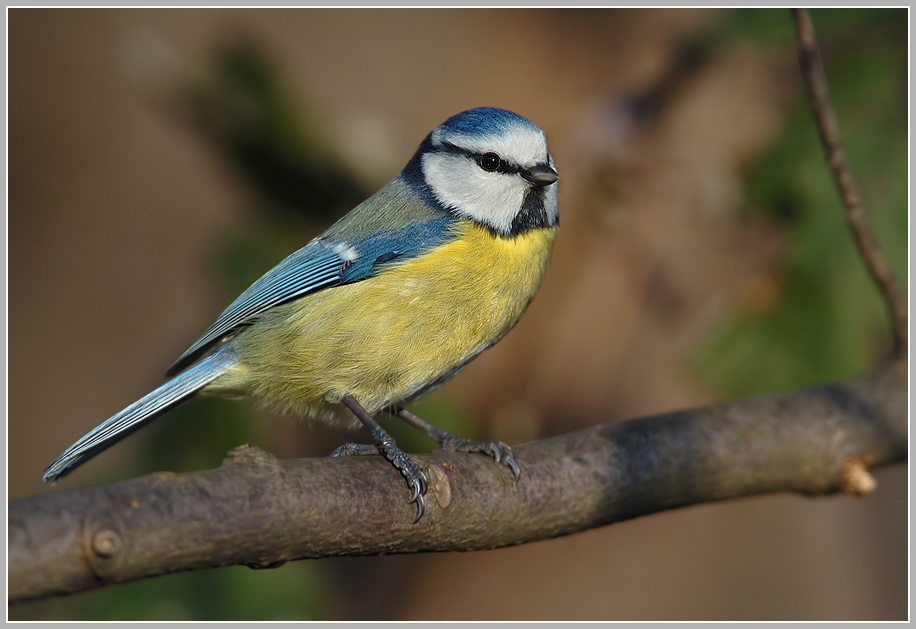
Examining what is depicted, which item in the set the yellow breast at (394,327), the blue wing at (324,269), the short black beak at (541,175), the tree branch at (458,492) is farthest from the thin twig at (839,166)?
the blue wing at (324,269)

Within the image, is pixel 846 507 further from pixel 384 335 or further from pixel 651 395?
pixel 384 335

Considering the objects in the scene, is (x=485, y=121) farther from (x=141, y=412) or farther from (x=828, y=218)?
(x=141, y=412)

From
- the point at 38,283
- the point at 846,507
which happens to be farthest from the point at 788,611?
the point at 38,283

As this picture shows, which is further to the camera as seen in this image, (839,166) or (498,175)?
(498,175)

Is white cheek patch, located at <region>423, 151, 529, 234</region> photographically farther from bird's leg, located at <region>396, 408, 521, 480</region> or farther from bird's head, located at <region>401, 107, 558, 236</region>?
bird's leg, located at <region>396, 408, 521, 480</region>

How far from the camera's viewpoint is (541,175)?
6.09ft

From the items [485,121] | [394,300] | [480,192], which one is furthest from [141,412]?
[485,121]

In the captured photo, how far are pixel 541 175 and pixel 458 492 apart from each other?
80cm

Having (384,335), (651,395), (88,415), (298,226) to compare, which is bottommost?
(88,415)

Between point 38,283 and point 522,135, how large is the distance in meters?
2.40

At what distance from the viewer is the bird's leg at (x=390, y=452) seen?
1423 mm

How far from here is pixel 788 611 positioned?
10.1ft

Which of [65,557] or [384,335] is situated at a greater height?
[384,335]

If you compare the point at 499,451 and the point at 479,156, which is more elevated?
the point at 479,156
